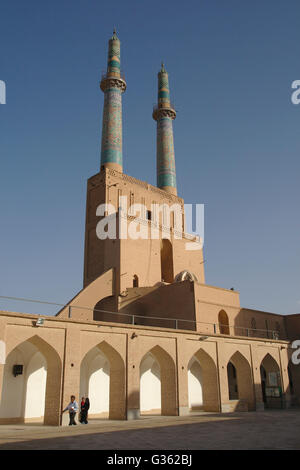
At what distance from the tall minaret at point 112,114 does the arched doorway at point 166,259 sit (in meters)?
7.20

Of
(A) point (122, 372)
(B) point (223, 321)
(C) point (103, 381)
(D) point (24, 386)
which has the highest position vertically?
(B) point (223, 321)

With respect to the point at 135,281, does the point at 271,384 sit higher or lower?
lower

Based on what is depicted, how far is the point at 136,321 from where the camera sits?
2686cm

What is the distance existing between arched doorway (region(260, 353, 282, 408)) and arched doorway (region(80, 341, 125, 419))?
1053cm

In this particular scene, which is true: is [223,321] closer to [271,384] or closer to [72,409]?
[271,384]

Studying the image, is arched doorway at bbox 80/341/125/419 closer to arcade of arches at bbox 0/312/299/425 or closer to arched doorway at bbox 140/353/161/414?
arcade of arches at bbox 0/312/299/425

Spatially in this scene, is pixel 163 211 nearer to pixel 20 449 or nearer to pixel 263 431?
pixel 263 431

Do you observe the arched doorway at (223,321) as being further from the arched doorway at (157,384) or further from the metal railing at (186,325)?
the arched doorway at (157,384)

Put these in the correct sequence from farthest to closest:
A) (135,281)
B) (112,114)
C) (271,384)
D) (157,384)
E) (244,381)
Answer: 1. (112,114)
2. (135,281)
3. (271,384)
4. (244,381)
5. (157,384)

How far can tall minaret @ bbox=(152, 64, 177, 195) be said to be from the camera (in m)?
38.7


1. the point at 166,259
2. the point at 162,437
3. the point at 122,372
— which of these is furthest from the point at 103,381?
the point at 166,259

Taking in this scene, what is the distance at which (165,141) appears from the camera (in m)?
40.2

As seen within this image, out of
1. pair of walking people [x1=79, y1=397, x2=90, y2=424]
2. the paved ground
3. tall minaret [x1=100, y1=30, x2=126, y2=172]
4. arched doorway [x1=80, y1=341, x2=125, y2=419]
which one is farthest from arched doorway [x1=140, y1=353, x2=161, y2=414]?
tall minaret [x1=100, y1=30, x2=126, y2=172]

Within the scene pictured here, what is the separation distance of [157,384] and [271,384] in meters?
7.35
